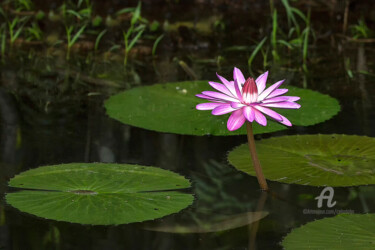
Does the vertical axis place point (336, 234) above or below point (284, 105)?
below

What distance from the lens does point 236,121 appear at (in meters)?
2.67

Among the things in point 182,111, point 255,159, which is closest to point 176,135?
point 182,111

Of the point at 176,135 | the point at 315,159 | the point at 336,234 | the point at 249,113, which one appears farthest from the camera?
the point at 176,135

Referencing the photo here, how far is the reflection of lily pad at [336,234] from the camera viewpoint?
2357 mm

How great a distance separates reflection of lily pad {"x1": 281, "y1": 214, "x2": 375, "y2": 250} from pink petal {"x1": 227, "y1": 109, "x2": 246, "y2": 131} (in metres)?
0.40

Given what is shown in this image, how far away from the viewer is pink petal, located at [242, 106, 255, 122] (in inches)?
103

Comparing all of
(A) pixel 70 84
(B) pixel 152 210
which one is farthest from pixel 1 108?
(B) pixel 152 210

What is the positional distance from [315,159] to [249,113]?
0.64m

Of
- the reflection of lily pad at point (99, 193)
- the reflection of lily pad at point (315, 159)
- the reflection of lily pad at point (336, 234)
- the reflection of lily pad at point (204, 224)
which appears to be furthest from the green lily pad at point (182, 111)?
the reflection of lily pad at point (336, 234)

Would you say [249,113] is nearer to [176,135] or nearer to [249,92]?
[249,92]

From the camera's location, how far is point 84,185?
2857 millimetres

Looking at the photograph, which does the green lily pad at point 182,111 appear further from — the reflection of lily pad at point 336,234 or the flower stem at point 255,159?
the reflection of lily pad at point 336,234

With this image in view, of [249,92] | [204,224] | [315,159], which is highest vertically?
[249,92]

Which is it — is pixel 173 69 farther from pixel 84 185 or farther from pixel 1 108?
pixel 84 185
